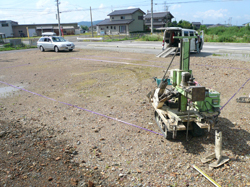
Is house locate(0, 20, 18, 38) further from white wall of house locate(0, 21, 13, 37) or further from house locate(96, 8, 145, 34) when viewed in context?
house locate(96, 8, 145, 34)

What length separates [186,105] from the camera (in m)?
4.69

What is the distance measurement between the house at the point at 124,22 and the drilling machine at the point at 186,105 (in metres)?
49.4

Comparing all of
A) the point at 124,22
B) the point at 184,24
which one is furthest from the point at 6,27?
the point at 184,24

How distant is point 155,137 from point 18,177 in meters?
2.79

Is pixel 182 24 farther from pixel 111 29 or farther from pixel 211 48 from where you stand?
pixel 211 48

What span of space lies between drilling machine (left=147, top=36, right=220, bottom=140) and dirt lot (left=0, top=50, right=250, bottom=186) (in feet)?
1.25

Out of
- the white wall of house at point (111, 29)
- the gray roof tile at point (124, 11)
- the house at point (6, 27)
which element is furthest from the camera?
the house at point (6, 27)

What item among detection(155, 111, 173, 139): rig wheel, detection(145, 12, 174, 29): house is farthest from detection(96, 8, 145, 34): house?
detection(155, 111, 173, 139): rig wheel

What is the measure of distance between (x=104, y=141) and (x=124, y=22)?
51315 mm

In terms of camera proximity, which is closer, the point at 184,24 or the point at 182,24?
the point at 184,24

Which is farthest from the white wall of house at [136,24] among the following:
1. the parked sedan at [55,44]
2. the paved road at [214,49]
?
the parked sedan at [55,44]

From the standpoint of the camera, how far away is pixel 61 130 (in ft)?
17.0

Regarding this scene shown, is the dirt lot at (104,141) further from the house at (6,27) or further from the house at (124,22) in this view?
the house at (6,27)

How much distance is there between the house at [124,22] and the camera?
52.7 meters
